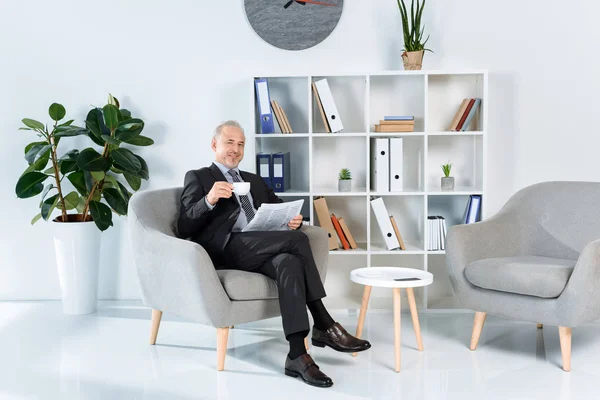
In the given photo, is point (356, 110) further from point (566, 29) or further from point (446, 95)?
point (566, 29)

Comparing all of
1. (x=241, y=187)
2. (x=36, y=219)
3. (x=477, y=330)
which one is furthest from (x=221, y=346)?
(x=36, y=219)

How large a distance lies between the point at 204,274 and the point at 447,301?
1947 mm

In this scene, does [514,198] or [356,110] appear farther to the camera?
[356,110]

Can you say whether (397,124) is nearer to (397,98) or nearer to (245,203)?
(397,98)

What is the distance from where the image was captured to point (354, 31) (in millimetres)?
4395

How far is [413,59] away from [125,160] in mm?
1867

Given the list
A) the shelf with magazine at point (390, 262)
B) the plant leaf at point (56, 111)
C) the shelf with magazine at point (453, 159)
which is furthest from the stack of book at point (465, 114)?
the plant leaf at point (56, 111)

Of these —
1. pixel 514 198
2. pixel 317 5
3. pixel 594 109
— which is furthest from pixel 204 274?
pixel 594 109

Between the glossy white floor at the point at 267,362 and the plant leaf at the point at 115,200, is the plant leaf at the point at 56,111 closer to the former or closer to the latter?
the plant leaf at the point at 115,200

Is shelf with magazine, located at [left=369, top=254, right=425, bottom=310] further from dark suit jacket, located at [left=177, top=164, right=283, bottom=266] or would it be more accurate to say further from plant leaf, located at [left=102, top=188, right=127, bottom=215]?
plant leaf, located at [left=102, top=188, right=127, bottom=215]

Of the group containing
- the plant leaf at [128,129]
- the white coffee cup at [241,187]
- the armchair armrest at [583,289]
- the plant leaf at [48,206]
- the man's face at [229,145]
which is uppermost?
the plant leaf at [128,129]

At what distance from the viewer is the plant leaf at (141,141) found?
14.0 feet

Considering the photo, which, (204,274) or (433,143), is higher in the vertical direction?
(433,143)

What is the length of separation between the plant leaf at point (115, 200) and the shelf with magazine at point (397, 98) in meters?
1.70
